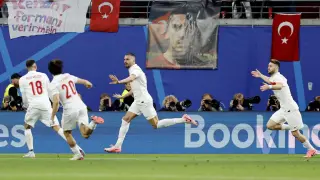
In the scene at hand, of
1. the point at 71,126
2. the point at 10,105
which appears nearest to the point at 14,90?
the point at 10,105

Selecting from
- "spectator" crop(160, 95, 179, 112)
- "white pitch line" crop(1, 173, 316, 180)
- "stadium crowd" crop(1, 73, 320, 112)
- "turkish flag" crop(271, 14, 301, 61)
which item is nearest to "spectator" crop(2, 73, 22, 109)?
"stadium crowd" crop(1, 73, 320, 112)

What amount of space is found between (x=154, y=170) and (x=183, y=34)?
13570mm

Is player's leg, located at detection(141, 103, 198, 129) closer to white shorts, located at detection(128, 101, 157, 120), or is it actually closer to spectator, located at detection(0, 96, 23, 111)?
white shorts, located at detection(128, 101, 157, 120)

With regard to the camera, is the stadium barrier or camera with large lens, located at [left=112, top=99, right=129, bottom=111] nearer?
the stadium barrier

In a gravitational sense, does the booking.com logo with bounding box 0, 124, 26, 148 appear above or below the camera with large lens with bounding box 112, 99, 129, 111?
below

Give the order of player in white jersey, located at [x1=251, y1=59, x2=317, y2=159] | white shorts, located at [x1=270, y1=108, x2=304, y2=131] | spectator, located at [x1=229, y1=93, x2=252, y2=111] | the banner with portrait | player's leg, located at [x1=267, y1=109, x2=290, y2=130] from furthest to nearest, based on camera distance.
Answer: the banner with portrait → spectator, located at [x1=229, y1=93, x2=252, y2=111] → player's leg, located at [x1=267, y1=109, x2=290, y2=130] → white shorts, located at [x1=270, y1=108, x2=304, y2=131] → player in white jersey, located at [x1=251, y1=59, x2=317, y2=159]

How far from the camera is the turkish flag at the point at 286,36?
29.9 meters

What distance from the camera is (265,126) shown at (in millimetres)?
26312

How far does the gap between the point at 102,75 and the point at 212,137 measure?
641cm

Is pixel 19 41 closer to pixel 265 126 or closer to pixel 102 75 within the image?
pixel 102 75

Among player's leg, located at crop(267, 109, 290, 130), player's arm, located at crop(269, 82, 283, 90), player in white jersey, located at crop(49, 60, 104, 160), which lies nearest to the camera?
player in white jersey, located at crop(49, 60, 104, 160)

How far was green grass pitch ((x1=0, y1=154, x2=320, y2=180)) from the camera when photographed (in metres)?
15.4

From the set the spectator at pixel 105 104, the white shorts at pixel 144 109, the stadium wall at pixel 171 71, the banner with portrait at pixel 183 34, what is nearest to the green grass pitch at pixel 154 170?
the white shorts at pixel 144 109

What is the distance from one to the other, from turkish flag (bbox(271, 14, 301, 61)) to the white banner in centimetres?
553
